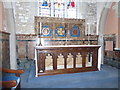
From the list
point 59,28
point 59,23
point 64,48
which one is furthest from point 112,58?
point 59,23

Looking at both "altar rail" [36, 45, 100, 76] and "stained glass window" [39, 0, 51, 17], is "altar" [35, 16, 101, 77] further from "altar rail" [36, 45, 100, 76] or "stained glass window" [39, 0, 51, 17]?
"stained glass window" [39, 0, 51, 17]

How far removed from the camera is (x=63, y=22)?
4.64 metres

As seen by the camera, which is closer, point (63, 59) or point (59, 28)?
point (63, 59)

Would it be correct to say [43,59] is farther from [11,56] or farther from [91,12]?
[91,12]

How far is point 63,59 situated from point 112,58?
2358 mm

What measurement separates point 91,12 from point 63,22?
1451mm

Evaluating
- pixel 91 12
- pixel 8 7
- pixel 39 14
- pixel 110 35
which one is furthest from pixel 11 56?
pixel 110 35

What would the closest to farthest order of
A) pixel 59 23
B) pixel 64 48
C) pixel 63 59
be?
pixel 64 48
pixel 63 59
pixel 59 23

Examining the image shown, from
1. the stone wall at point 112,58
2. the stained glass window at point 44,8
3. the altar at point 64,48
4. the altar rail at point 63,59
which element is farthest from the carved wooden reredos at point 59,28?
the stone wall at point 112,58

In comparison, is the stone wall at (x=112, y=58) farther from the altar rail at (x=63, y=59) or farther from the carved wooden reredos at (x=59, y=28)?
the carved wooden reredos at (x=59, y=28)

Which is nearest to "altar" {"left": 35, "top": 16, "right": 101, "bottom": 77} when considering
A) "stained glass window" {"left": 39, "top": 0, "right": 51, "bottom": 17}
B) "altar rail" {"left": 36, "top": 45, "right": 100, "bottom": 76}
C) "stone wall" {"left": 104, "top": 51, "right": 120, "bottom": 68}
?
"altar rail" {"left": 36, "top": 45, "right": 100, "bottom": 76}

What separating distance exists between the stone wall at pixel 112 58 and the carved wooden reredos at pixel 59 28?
4.65ft

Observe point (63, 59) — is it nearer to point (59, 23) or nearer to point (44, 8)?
point (59, 23)

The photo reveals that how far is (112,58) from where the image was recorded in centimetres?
468
